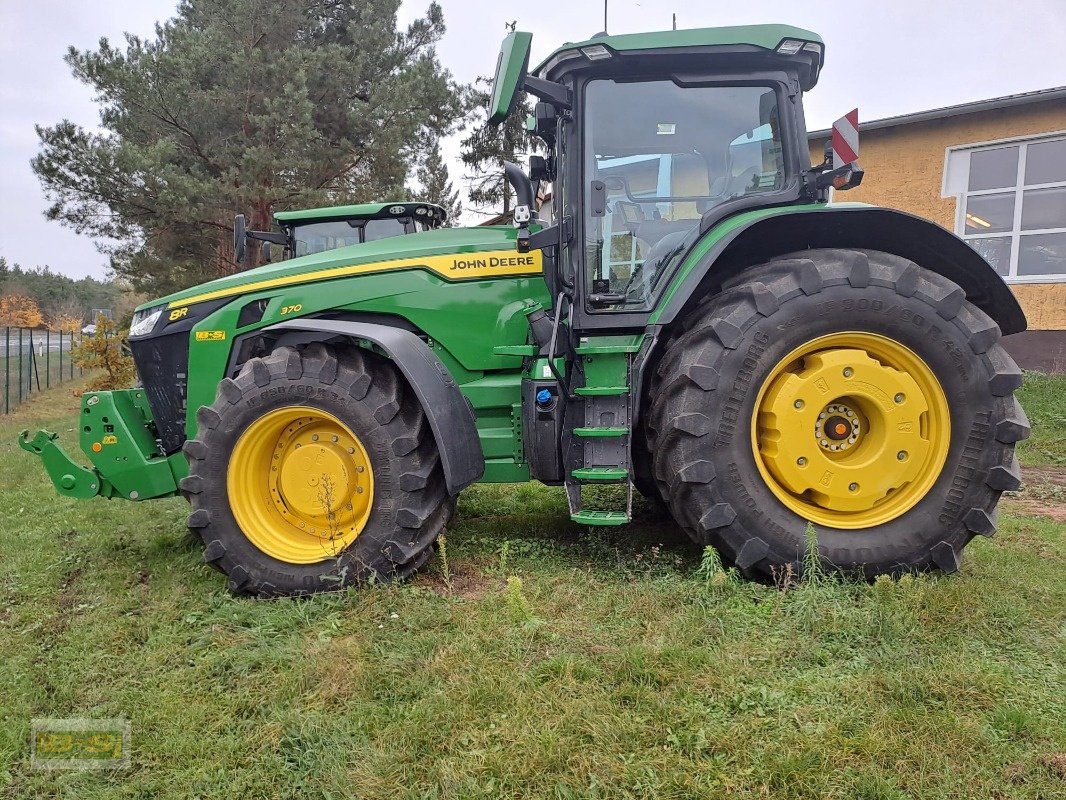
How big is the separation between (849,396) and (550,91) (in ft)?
6.62

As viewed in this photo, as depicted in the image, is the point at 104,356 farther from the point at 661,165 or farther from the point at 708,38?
the point at 708,38

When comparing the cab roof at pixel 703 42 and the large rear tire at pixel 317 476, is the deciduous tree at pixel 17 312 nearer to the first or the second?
the large rear tire at pixel 317 476

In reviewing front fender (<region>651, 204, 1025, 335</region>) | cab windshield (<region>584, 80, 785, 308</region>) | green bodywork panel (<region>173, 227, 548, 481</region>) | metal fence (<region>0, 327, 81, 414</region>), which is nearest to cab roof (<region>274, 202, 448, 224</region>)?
green bodywork panel (<region>173, 227, 548, 481</region>)

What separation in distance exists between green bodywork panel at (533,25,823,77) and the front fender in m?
0.80

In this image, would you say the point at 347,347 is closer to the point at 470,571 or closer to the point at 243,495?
the point at 243,495

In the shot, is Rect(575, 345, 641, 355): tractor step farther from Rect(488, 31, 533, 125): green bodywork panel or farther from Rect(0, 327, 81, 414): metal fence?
Rect(0, 327, 81, 414): metal fence

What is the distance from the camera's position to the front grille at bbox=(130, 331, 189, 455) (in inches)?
161

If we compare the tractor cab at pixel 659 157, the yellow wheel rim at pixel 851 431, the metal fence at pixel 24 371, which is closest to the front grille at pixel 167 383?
the tractor cab at pixel 659 157

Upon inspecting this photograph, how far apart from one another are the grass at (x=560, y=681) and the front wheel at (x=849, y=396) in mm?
228

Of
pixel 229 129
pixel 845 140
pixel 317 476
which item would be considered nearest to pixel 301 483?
pixel 317 476

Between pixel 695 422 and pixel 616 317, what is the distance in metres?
0.70

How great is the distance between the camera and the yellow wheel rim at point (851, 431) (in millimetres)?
3158

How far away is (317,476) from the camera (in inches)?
135

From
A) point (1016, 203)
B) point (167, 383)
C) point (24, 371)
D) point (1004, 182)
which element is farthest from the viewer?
point (24, 371)
